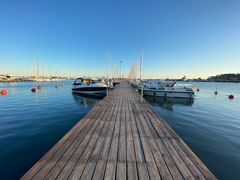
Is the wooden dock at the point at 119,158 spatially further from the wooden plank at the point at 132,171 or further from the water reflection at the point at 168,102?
the water reflection at the point at 168,102

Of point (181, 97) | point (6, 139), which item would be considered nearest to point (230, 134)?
point (6, 139)

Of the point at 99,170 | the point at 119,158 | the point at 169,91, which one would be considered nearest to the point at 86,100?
the point at 169,91

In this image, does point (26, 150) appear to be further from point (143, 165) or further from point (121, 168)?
point (143, 165)

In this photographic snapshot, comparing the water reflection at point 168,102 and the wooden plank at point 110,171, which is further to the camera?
the water reflection at point 168,102

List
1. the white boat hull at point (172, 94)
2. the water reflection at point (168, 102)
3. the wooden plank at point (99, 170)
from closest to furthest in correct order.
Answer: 1. the wooden plank at point (99, 170)
2. the water reflection at point (168, 102)
3. the white boat hull at point (172, 94)

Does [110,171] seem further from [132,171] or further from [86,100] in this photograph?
[86,100]

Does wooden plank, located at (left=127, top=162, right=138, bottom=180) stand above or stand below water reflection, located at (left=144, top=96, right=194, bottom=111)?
above

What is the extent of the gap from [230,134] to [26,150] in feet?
37.3

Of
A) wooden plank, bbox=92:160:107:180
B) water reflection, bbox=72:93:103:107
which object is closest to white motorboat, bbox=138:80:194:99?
water reflection, bbox=72:93:103:107

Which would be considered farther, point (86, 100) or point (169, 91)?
point (169, 91)

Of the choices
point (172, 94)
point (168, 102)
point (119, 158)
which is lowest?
point (168, 102)

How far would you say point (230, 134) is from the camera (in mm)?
7691

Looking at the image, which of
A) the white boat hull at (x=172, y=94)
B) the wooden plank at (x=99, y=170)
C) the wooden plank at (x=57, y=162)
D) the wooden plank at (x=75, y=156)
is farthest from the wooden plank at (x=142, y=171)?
the white boat hull at (x=172, y=94)

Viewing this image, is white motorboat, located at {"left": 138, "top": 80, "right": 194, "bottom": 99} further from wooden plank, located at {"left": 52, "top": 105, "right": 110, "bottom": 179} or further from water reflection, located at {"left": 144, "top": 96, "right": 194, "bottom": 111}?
wooden plank, located at {"left": 52, "top": 105, "right": 110, "bottom": 179}
